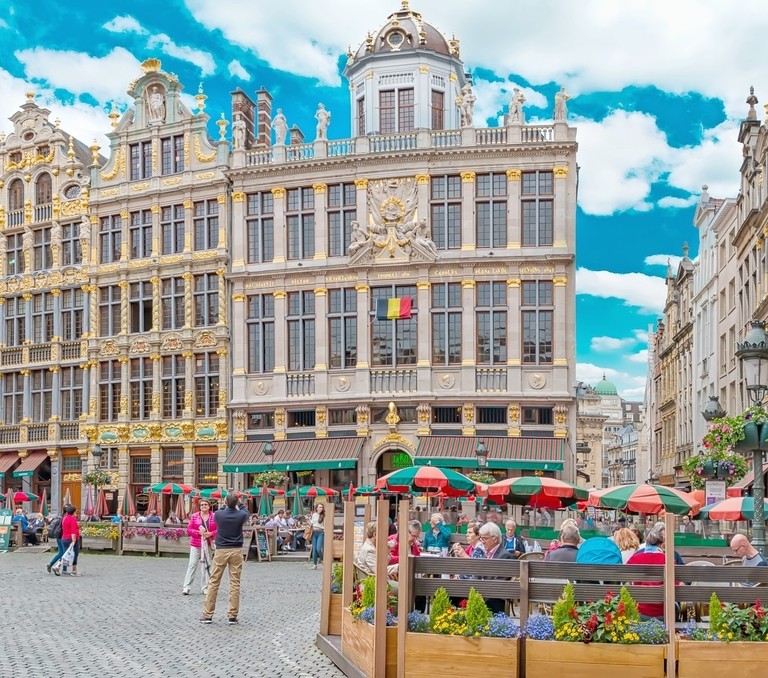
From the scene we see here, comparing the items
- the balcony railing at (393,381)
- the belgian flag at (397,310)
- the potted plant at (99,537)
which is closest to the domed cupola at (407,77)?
the belgian flag at (397,310)

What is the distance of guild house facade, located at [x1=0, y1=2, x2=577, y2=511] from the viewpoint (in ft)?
137

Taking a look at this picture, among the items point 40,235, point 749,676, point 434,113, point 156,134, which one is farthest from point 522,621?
point 40,235

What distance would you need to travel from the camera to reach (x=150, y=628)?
15.4 meters

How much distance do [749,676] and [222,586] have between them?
43.9 ft

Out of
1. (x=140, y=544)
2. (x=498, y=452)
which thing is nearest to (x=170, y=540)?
(x=140, y=544)

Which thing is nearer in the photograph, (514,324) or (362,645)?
(362,645)

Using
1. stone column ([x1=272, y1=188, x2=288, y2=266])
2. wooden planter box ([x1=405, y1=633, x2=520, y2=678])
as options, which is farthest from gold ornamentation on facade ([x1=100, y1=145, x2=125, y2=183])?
wooden planter box ([x1=405, y1=633, x2=520, y2=678])

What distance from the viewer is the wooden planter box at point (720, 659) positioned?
9.63 metres

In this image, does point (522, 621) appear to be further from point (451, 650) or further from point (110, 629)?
point (110, 629)

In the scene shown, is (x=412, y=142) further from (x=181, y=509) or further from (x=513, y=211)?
(x=181, y=509)

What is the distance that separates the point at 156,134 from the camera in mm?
48031

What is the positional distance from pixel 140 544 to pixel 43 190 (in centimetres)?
2510

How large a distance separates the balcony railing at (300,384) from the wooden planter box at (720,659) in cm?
3459

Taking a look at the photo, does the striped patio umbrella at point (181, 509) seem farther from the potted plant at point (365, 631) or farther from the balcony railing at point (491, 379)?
the potted plant at point (365, 631)
